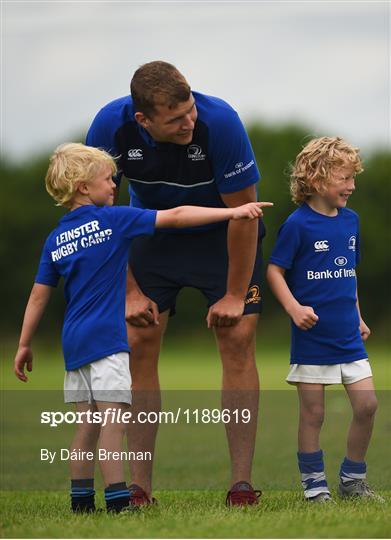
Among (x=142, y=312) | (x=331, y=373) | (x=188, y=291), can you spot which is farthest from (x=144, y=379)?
(x=188, y=291)

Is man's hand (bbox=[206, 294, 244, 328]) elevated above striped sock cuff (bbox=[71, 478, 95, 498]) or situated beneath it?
elevated above

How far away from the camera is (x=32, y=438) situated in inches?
412

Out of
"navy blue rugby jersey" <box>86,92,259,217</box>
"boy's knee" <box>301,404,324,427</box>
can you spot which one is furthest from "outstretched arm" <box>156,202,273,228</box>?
"boy's knee" <box>301,404,324,427</box>

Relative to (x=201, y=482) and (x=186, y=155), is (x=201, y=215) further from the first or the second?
(x=201, y=482)

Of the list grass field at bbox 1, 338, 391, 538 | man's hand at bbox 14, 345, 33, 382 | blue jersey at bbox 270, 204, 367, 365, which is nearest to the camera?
grass field at bbox 1, 338, 391, 538

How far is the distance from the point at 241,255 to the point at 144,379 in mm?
881

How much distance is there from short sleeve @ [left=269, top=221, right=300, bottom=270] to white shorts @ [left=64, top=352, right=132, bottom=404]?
1169 millimetres

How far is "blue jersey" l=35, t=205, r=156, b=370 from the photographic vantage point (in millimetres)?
5461

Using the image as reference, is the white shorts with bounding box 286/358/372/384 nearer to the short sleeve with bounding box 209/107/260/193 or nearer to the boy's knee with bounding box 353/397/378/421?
the boy's knee with bounding box 353/397/378/421

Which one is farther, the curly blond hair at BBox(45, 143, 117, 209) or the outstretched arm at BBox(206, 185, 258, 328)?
the outstretched arm at BBox(206, 185, 258, 328)

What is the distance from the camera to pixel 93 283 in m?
5.51

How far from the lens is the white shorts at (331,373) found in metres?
6.14

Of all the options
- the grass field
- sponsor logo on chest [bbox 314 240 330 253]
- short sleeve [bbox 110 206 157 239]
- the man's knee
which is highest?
short sleeve [bbox 110 206 157 239]

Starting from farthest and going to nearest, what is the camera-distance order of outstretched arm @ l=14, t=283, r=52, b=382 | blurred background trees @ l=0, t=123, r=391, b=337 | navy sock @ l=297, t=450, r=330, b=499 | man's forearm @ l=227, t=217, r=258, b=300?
blurred background trees @ l=0, t=123, r=391, b=337 → navy sock @ l=297, t=450, r=330, b=499 → man's forearm @ l=227, t=217, r=258, b=300 → outstretched arm @ l=14, t=283, r=52, b=382
